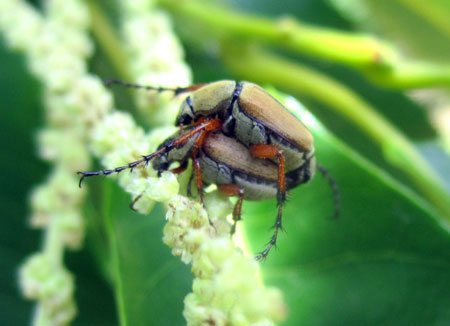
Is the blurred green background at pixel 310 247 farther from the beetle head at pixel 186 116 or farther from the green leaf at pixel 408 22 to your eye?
the green leaf at pixel 408 22

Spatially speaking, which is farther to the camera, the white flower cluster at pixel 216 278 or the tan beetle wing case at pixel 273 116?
the tan beetle wing case at pixel 273 116

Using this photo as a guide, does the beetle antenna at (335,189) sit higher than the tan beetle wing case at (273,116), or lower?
lower

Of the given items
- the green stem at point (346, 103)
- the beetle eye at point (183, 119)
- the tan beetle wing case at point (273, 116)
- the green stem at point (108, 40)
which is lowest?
the tan beetle wing case at point (273, 116)

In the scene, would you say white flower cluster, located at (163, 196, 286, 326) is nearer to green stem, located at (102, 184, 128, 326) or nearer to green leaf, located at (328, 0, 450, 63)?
green stem, located at (102, 184, 128, 326)

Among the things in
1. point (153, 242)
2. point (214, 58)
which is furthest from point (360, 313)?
Answer: point (214, 58)

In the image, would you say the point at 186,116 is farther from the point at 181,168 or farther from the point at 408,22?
the point at 408,22

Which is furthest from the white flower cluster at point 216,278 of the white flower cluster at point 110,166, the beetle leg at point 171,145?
the beetle leg at point 171,145

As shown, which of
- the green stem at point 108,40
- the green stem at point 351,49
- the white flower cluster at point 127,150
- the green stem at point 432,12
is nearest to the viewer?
the white flower cluster at point 127,150
